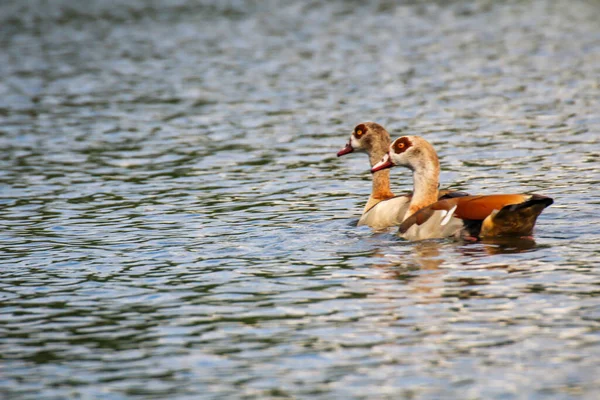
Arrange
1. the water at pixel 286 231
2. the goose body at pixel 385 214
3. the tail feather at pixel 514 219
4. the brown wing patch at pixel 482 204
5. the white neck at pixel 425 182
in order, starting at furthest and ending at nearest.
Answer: the goose body at pixel 385 214, the white neck at pixel 425 182, the brown wing patch at pixel 482 204, the tail feather at pixel 514 219, the water at pixel 286 231

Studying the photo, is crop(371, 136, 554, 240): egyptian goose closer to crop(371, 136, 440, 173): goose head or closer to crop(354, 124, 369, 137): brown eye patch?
crop(371, 136, 440, 173): goose head

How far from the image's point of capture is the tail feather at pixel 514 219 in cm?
1345

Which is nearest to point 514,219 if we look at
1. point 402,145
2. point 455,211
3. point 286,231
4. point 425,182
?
point 455,211

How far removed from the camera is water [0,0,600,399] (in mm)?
9578

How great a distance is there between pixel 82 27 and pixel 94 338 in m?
42.7

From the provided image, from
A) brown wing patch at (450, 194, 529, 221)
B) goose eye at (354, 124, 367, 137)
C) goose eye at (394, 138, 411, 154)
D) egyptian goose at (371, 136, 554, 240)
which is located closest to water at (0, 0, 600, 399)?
egyptian goose at (371, 136, 554, 240)

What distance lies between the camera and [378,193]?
57.0ft

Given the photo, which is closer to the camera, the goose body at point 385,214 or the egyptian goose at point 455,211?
the egyptian goose at point 455,211

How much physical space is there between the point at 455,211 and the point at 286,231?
2533 mm

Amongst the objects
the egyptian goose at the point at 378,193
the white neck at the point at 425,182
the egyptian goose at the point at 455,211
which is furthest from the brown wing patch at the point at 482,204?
the white neck at the point at 425,182

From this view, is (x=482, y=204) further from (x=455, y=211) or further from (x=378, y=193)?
(x=378, y=193)

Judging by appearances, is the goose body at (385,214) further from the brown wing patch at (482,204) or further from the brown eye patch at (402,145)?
the brown wing patch at (482,204)

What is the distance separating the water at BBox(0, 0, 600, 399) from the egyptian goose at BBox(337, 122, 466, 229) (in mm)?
402

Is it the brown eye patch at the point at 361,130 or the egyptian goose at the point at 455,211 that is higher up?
the brown eye patch at the point at 361,130
